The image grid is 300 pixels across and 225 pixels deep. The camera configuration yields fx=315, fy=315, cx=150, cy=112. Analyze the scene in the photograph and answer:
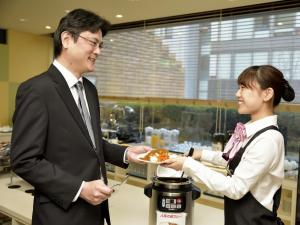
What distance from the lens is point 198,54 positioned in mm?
3746

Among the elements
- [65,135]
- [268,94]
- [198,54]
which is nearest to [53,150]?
[65,135]

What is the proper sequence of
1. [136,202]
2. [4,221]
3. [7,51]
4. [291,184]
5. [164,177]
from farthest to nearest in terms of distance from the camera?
[7,51] < [291,184] < [4,221] < [136,202] < [164,177]

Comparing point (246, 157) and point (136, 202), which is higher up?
point (246, 157)

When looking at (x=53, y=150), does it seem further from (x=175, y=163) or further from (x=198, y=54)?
(x=198, y=54)

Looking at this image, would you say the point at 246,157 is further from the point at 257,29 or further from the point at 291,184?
the point at 257,29

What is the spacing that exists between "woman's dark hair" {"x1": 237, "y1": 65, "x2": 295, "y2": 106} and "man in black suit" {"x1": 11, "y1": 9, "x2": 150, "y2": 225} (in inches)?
25.8

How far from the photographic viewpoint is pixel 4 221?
225cm

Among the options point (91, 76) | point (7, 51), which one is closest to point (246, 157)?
point (91, 76)

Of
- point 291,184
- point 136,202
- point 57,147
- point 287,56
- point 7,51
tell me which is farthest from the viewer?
point 7,51

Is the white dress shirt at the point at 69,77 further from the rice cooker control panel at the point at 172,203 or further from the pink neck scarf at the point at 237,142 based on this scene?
the pink neck scarf at the point at 237,142

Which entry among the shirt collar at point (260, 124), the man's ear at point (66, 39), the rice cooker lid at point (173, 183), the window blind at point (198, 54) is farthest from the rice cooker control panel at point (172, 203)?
the window blind at point (198, 54)

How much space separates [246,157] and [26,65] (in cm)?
463

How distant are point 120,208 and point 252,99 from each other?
95 cm

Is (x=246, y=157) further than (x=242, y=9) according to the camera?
No
